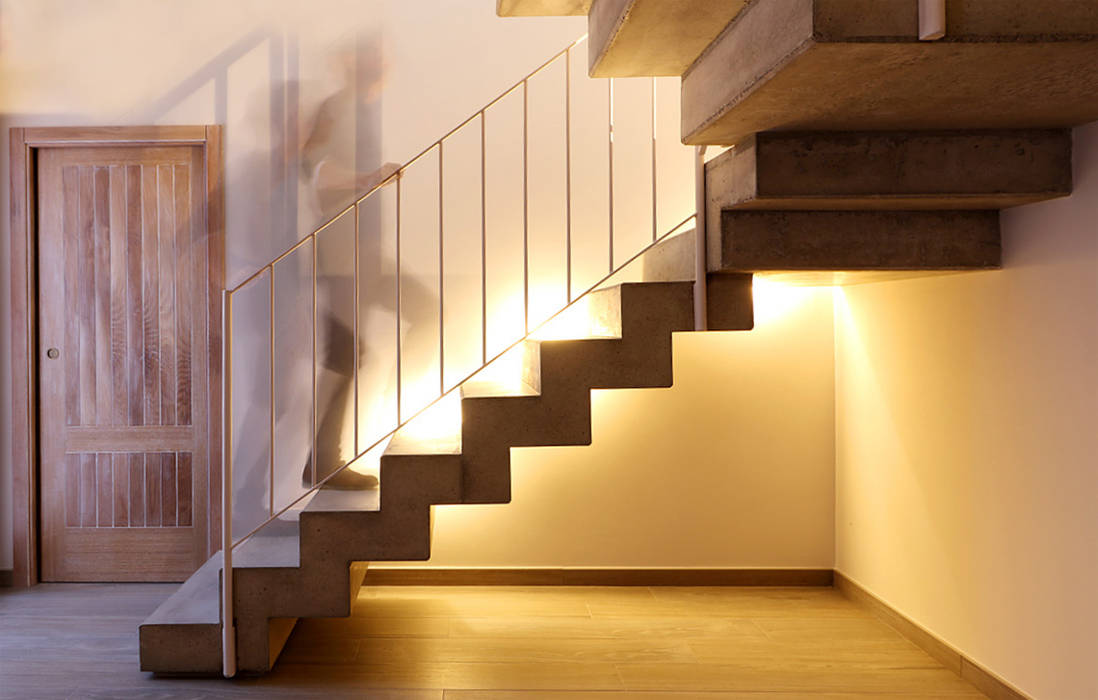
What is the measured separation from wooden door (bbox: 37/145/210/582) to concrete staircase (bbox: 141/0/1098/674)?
2.58 ft

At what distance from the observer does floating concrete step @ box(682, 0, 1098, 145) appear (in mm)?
1713

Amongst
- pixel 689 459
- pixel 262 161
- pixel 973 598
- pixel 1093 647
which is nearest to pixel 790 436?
pixel 689 459

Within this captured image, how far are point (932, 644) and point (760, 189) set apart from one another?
6.28 ft

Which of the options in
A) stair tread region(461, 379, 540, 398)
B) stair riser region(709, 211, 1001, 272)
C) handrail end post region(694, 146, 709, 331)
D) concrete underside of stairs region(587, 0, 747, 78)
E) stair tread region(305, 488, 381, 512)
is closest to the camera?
concrete underside of stairs region(587, 0, 747, 78)

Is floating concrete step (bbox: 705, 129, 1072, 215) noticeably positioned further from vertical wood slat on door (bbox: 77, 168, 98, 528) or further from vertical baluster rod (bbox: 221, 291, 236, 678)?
vertical wood slat on door (bbox: 77, 168, 98, 528)

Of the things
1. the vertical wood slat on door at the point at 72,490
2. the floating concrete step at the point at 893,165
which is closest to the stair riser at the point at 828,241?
the floating concrete step at the point at 893,165

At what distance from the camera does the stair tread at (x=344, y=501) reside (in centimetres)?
302

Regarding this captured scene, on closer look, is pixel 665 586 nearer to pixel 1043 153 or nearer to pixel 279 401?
pixel 279 401

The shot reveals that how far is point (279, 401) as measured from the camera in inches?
163

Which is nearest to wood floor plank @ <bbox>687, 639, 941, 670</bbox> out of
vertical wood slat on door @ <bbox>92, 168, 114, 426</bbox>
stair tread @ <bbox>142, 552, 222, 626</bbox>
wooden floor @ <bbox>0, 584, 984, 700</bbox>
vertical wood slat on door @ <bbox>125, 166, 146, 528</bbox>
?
wooden floor @ <bbox>0, 584, 984, 700</bbox>

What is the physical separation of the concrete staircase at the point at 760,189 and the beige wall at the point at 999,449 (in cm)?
19

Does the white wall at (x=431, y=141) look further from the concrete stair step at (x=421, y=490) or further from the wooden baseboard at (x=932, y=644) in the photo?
the concrete stair step at (x=421, y=490)

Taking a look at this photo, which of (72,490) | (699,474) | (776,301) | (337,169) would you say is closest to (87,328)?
(72,490)

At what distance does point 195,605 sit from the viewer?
3186mm
